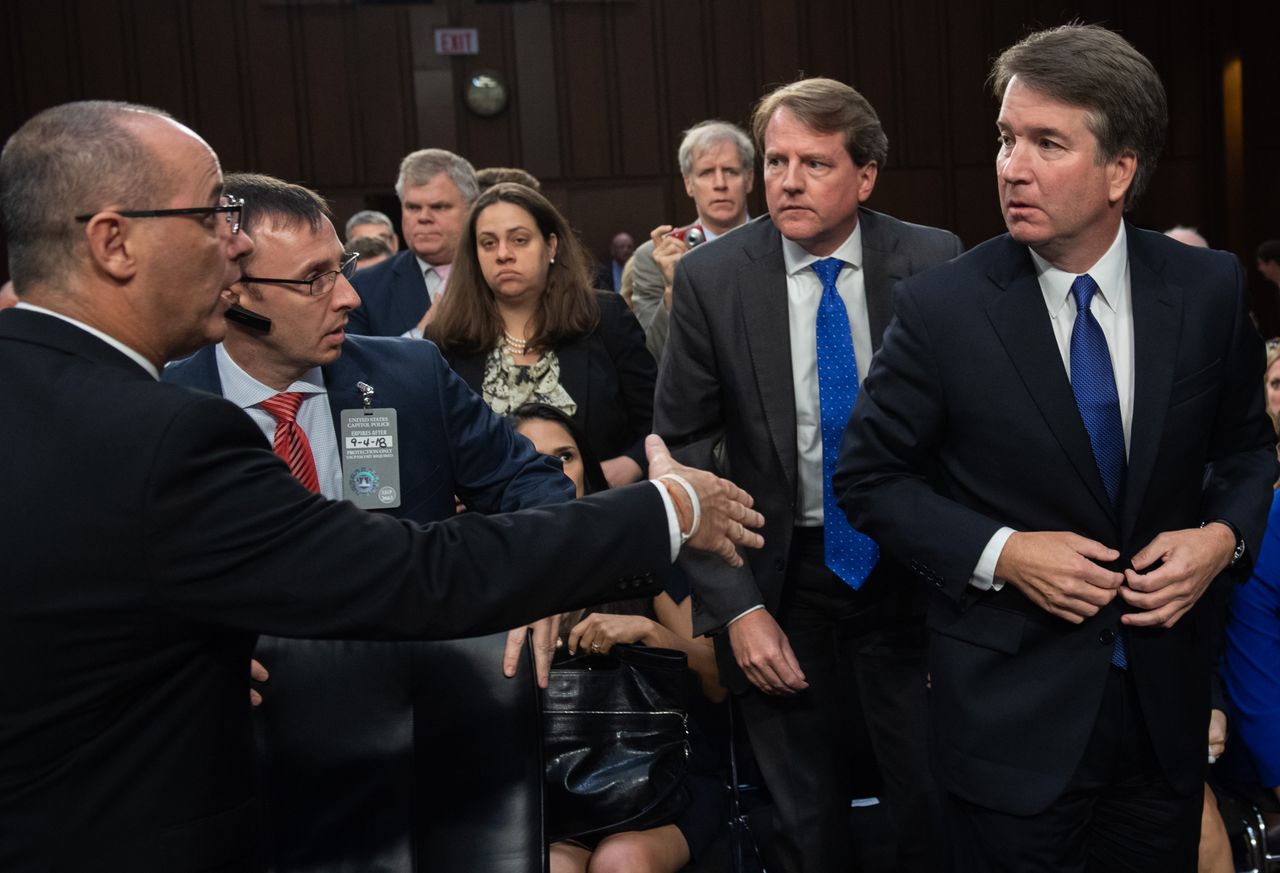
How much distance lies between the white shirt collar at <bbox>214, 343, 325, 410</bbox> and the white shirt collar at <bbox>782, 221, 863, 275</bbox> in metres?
0.92

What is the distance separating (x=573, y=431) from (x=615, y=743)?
81cm

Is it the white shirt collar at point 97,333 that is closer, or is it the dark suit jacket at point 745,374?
the white shirt collar at point 97,333

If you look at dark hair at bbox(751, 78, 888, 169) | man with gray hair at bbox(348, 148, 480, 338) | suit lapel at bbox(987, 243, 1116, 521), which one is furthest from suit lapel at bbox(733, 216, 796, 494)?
man with gray hair at bbox(348, 148, 480, 338)

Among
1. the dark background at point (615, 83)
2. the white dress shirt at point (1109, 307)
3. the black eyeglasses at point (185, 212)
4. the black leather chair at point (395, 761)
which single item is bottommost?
the black leather chair at point (395, 761)

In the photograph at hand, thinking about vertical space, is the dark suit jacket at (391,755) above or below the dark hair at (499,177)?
below

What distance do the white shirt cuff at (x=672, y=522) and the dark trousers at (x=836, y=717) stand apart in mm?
912

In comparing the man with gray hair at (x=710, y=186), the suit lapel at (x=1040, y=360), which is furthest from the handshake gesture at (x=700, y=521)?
the man with gray hair at (x=710, y=186)

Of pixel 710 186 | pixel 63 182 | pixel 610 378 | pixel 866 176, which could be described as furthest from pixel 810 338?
pixel 710 186

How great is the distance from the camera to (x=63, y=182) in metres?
1.30

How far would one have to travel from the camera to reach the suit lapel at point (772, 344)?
2.33 meters

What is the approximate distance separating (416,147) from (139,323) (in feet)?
26.2

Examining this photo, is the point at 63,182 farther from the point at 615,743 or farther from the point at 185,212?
the point at 615,743

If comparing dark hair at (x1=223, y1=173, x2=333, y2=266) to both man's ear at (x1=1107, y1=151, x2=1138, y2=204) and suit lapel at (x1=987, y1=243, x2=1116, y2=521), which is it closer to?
suit lapel at (x1=987, y1=243, x2=1116, y2=521)

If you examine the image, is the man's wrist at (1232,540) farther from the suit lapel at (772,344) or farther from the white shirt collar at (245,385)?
the white shirt collar at (245,385)
